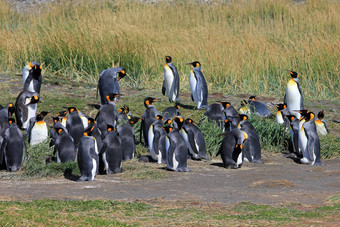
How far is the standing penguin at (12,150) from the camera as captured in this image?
8906mm

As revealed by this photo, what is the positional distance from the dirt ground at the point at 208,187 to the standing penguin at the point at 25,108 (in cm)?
308

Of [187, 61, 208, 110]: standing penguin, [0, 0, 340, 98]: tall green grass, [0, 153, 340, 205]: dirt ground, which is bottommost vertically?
[0, 153, 340, 205]: dirt ground

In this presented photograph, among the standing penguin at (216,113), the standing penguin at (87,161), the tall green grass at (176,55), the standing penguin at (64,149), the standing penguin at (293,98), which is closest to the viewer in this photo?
the standing penguin at (87,161)

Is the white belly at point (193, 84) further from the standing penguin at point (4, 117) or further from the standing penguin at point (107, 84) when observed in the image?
the standing penguin at point (4, 117)

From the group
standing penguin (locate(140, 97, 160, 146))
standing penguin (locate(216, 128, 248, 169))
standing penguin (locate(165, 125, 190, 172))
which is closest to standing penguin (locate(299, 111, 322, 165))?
standing penguin (locate(216, 128, 248, 169))

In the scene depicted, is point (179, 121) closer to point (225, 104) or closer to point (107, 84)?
point (225, 104)

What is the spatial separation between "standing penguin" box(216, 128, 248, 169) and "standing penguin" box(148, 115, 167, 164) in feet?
3.10

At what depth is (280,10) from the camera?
23.2 metres

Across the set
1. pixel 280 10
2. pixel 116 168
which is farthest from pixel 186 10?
pixel 116 168

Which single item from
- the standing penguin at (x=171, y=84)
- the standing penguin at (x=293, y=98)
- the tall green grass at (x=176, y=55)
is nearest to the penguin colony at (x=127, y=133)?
the standing penguin at (x=293, y=98)

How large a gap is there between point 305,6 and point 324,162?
13.3 metres

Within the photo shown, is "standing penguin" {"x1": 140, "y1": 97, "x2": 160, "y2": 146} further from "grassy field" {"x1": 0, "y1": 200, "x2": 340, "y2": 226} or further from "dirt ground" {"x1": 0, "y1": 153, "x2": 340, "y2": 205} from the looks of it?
"grassy field" {"x1": 0, "y1": 200, "x2": 340, "y2": 226}

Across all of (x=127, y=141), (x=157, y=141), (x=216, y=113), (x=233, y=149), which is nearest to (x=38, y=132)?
(x=127, y=141)

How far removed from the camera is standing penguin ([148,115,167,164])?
9.97 m
